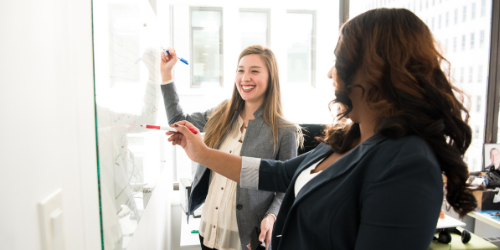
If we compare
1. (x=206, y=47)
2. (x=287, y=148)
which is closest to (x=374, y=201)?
(x=287, y=148)

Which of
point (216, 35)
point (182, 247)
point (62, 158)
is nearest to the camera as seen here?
point (62, 158)

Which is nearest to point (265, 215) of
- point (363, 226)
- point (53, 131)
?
point (363, 226)

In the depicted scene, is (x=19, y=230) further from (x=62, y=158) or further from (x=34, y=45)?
(x=34, y=45)

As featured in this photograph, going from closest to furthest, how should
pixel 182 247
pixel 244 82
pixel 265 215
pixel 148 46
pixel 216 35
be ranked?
pixel 148 46 → pixel 265 215 → pixel 244 82 → pixel 182 247 → pixel 216 35

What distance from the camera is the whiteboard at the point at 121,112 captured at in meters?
0.59

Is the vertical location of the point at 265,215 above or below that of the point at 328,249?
below

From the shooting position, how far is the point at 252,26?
2.83 metres

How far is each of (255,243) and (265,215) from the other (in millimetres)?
170

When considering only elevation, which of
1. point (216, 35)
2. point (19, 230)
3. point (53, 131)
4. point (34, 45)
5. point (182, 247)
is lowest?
point (182, 247)

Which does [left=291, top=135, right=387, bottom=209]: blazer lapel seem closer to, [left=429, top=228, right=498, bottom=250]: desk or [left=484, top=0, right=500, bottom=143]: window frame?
[left=429, top=228, right=498, bottom=250]: desk

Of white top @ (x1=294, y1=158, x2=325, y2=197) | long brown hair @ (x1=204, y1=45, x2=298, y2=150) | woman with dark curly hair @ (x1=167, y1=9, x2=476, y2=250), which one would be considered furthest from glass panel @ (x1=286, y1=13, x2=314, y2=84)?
woman with dark curly hair @ (x1=167, y1=9, x2=476, y2=250)

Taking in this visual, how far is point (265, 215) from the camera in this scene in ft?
4.33

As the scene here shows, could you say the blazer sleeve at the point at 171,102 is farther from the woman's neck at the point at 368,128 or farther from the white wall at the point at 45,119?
the woman's neck at the point at 368,128

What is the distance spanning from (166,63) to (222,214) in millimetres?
812
